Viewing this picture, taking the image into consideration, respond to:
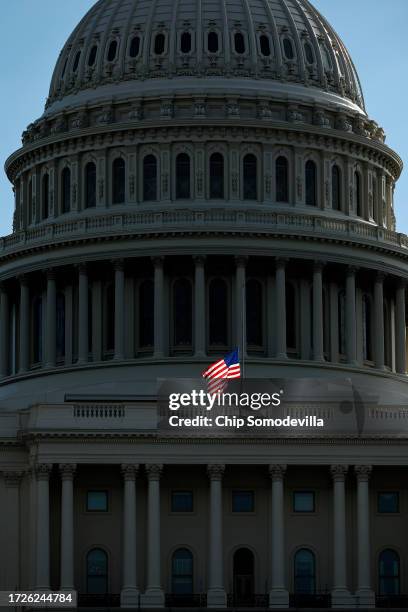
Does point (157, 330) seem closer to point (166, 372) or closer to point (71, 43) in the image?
point (166, 372)

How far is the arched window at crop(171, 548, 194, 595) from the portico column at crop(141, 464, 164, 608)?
1.70m

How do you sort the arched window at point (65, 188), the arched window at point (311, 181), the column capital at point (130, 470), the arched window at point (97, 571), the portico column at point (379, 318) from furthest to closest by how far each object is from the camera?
the arched window at point (65, 188) → the arched window at point (311, 181) → the portico column at point (379, 318) → the arched window at point (97, 571) → the column capital at point (130, 470)

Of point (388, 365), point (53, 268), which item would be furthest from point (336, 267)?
point (53, 268)

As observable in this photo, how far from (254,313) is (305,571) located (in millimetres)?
20666

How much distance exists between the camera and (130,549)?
11569 centimetres

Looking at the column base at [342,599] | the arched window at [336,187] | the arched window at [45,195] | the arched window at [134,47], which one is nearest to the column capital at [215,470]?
the column base at [342,599]

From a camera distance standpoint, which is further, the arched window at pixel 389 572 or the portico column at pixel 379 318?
the portico column at pixel 379 318

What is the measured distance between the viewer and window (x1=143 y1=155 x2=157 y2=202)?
13738cm

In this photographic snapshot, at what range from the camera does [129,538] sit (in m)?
116

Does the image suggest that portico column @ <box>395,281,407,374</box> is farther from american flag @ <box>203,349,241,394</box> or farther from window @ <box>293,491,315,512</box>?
window @ <box>293,491,315,512</box>

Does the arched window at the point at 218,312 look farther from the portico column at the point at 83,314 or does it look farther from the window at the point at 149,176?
the portico column at the point at 83,314

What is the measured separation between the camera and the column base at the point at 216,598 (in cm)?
11481

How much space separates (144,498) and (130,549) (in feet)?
9.45

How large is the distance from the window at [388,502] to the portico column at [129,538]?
11.8 m
